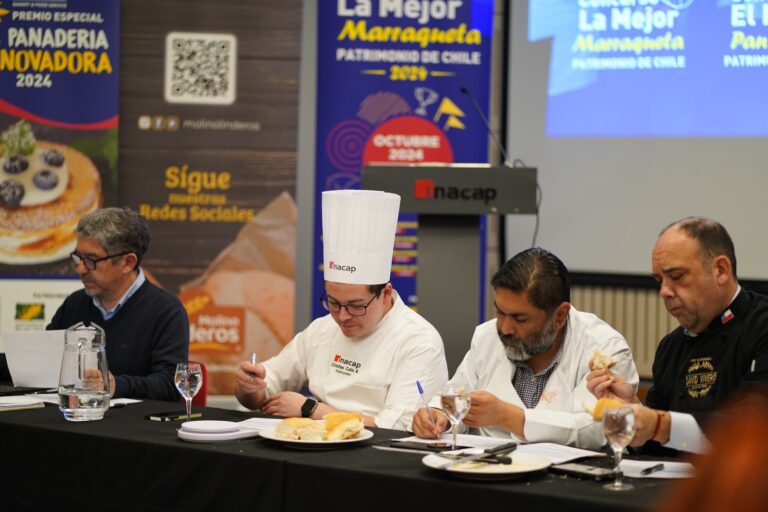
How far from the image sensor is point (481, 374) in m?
3.20

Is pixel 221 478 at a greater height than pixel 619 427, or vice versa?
pixel 619 427

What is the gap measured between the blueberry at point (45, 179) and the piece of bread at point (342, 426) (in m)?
3.52

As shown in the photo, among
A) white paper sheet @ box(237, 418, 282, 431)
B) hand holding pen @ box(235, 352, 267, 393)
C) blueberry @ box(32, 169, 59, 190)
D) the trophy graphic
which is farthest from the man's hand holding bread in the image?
blueberry @ box(32, 169, 59, 190)

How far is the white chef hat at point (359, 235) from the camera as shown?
3.35 meters

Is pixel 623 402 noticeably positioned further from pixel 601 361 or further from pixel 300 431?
pixel 300 431

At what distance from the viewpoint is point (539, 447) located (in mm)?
2494

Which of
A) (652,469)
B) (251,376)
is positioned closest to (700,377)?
(652,469)

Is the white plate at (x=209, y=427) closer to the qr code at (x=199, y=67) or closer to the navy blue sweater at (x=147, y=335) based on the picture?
the navy blue sweater at (x=147, y=335)

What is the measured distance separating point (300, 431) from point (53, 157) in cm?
361

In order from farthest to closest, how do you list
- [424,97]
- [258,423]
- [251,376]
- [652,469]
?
[424,97]
[251,376]
[258,423]
[652,469]

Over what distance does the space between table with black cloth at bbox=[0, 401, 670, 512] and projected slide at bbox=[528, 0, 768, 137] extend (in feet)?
11.9

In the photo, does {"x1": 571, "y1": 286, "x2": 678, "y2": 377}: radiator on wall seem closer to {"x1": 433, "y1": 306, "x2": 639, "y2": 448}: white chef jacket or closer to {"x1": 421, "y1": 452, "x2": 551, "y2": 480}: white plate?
{"x1": 433, "y1": 306, "x2": 639, "y2": 448}: white chef jacket

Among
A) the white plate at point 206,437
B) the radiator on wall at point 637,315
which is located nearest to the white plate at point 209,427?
the white plate at point 206,437

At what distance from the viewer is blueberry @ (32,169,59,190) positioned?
217 inches
